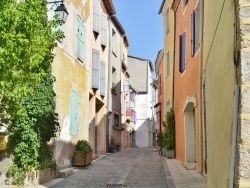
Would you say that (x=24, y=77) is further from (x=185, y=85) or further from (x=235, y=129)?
(x=185, y=85)

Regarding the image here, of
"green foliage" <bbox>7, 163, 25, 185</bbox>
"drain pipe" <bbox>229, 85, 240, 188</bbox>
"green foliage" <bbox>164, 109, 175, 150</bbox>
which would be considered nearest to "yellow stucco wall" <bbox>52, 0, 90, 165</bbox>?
"green foliage" <bbox>7, 163, 25, 185</bbox>

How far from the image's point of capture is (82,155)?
1391 centimetres

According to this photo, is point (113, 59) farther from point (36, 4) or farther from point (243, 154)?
point (243, 154)

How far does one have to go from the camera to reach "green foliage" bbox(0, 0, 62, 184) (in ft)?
20.0

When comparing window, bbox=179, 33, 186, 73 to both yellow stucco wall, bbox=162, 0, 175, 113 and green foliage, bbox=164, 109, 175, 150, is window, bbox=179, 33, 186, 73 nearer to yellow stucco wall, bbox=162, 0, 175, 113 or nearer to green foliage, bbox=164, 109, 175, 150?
green foliage, bbox=164, 109, 175, 150

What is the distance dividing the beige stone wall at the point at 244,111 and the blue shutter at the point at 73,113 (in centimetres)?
1104

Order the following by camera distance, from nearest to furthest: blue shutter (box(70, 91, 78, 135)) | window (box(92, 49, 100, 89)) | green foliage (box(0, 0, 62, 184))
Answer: green foliage (box(0, 0, 62, 184)), blue shutter (box(70, 91, 78, 135)), window (box(92, 49, 100, 89))

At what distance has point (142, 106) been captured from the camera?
158 feet

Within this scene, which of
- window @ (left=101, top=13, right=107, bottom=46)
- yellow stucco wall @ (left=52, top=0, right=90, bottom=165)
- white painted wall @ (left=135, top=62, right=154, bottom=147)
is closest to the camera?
yellow stucco wall @ (left=52, top=0, right=90, bottom=165)

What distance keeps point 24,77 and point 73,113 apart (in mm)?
7249

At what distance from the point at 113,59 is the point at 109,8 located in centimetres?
392

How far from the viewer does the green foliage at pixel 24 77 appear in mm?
6086

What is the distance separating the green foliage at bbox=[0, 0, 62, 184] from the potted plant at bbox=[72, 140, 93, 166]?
375 cm

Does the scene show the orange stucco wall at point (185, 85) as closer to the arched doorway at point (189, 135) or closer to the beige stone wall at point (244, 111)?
the arched doorway at point (189, 135)
